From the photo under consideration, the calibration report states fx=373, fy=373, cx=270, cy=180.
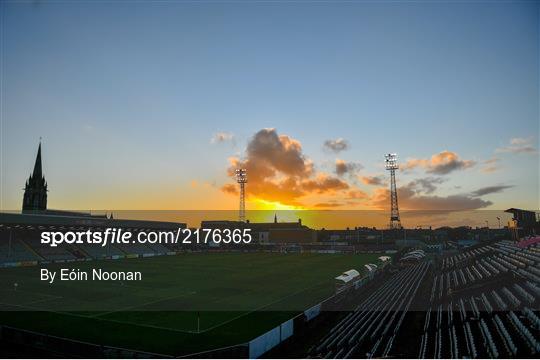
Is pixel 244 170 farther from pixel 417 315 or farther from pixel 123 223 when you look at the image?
pixel 417 315

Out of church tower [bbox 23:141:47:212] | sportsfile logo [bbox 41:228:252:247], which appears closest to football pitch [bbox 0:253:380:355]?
sportsfile logo [bbox 41:228:252:247]

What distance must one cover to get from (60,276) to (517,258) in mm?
56342

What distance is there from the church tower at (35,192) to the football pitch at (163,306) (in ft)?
206

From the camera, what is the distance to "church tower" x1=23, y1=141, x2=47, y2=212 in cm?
10825

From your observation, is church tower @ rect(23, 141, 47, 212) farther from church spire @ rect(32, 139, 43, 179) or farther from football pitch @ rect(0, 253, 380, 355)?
football pitch @ rect(0, 253, 380, 355)

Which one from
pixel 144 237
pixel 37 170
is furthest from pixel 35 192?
pixel 144 237

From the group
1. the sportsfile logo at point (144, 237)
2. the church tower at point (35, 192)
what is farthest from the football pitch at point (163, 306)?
the church tower at point (35, 192)

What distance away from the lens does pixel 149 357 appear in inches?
723

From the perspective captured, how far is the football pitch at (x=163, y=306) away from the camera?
77.6 feet

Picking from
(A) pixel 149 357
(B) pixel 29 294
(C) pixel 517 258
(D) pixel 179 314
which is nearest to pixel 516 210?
(C) pixel 517 258

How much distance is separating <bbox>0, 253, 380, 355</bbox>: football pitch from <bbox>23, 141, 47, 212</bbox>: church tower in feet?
206

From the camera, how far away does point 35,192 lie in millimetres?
108938

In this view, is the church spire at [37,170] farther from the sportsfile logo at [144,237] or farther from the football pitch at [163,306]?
the football pitch at [163,306]

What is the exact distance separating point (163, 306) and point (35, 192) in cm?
9725
